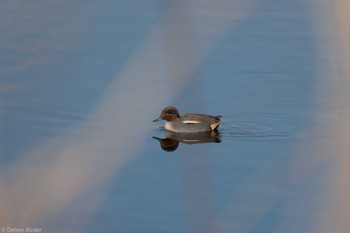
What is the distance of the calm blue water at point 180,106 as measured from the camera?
5980mm

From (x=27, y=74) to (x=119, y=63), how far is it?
0.92m

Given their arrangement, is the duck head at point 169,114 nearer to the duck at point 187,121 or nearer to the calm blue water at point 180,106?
the duck at point 187,121

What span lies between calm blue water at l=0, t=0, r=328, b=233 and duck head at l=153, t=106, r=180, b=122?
0.16m

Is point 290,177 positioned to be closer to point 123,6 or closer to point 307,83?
point 307,83

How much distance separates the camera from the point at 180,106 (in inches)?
379

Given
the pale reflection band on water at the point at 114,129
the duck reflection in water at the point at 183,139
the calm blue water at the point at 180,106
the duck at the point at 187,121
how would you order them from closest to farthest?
the pale reflection band on water at the point at 114,129 < the calm blue water at the point at 180,106 < the duck reflection in water at the point at 183,139 < the duck at the point at 187,121

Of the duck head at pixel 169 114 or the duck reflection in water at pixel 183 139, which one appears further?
the duck head at pixel 169 114

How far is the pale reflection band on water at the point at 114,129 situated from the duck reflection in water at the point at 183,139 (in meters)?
0.20

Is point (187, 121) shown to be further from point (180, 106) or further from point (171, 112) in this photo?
point (180, 106)

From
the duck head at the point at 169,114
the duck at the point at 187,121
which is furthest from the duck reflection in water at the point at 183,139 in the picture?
the duck head at the point at 169,114

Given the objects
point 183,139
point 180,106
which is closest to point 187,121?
point 183,139

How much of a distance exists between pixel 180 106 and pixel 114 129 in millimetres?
1384

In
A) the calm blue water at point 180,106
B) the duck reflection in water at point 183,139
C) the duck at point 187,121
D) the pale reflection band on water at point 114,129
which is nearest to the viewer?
the pale reflection band on water at point 114,129

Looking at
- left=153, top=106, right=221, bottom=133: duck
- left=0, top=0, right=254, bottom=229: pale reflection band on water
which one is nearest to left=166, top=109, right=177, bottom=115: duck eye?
left=153, top=106, right=221, bottom=133: duck
